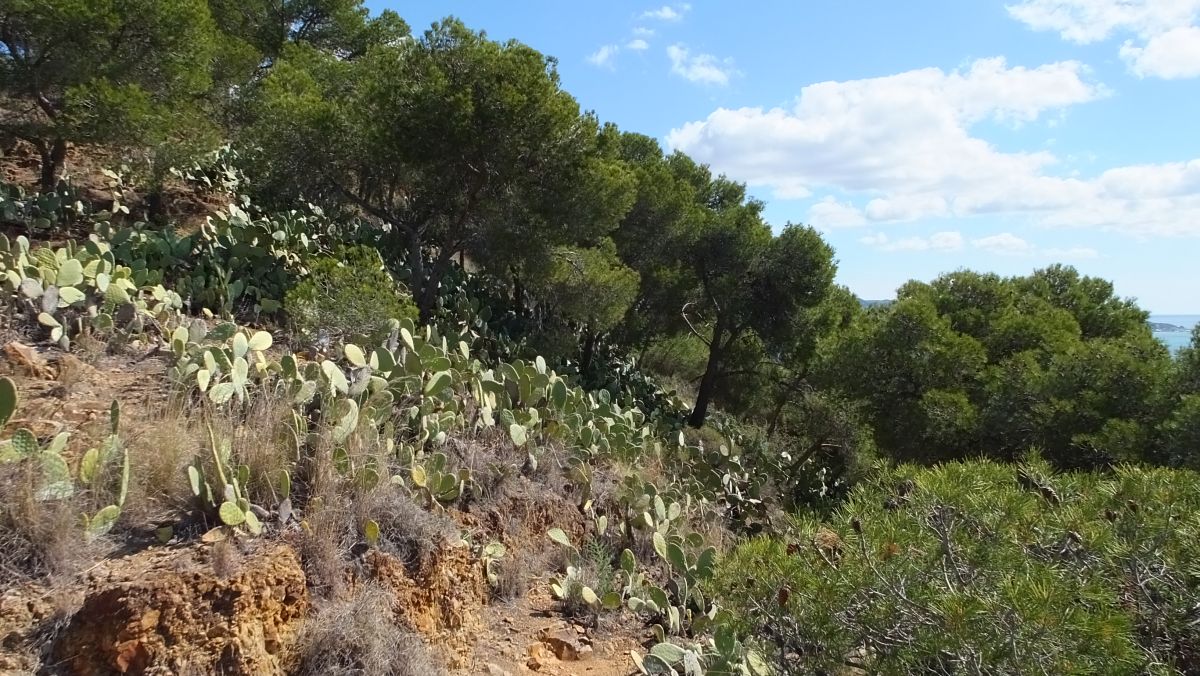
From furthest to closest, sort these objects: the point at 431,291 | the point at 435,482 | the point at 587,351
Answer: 1. the point at 587,351
2. the point at 431,291
3. the point at 435,482

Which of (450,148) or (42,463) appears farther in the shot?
(450,148)

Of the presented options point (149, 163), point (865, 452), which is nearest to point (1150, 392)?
point (865, 452)

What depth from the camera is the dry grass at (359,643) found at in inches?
127

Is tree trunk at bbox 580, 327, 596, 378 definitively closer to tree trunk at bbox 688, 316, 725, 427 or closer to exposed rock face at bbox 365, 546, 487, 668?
tree trunk at bbox 688, 316, 725, 427

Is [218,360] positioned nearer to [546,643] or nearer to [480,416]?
[480,416]

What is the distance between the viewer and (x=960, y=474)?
10.8 ft

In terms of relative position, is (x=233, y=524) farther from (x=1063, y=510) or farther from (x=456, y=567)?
(x=1063, y=510)

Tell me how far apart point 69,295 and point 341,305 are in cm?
204

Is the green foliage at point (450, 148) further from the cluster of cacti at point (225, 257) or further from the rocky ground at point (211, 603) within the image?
the rocky ground at point (211, 603)

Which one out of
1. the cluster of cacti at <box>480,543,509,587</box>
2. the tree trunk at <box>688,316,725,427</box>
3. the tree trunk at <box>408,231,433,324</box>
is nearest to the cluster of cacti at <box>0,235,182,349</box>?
the cluster of cacti at <box>480,543,509,587</box>

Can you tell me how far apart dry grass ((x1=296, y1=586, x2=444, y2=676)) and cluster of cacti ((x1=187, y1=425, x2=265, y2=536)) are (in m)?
0.53

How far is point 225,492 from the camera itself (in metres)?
3.35

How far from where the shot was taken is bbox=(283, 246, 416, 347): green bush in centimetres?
635

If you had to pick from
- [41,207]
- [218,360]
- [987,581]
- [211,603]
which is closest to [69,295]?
[218,360]
